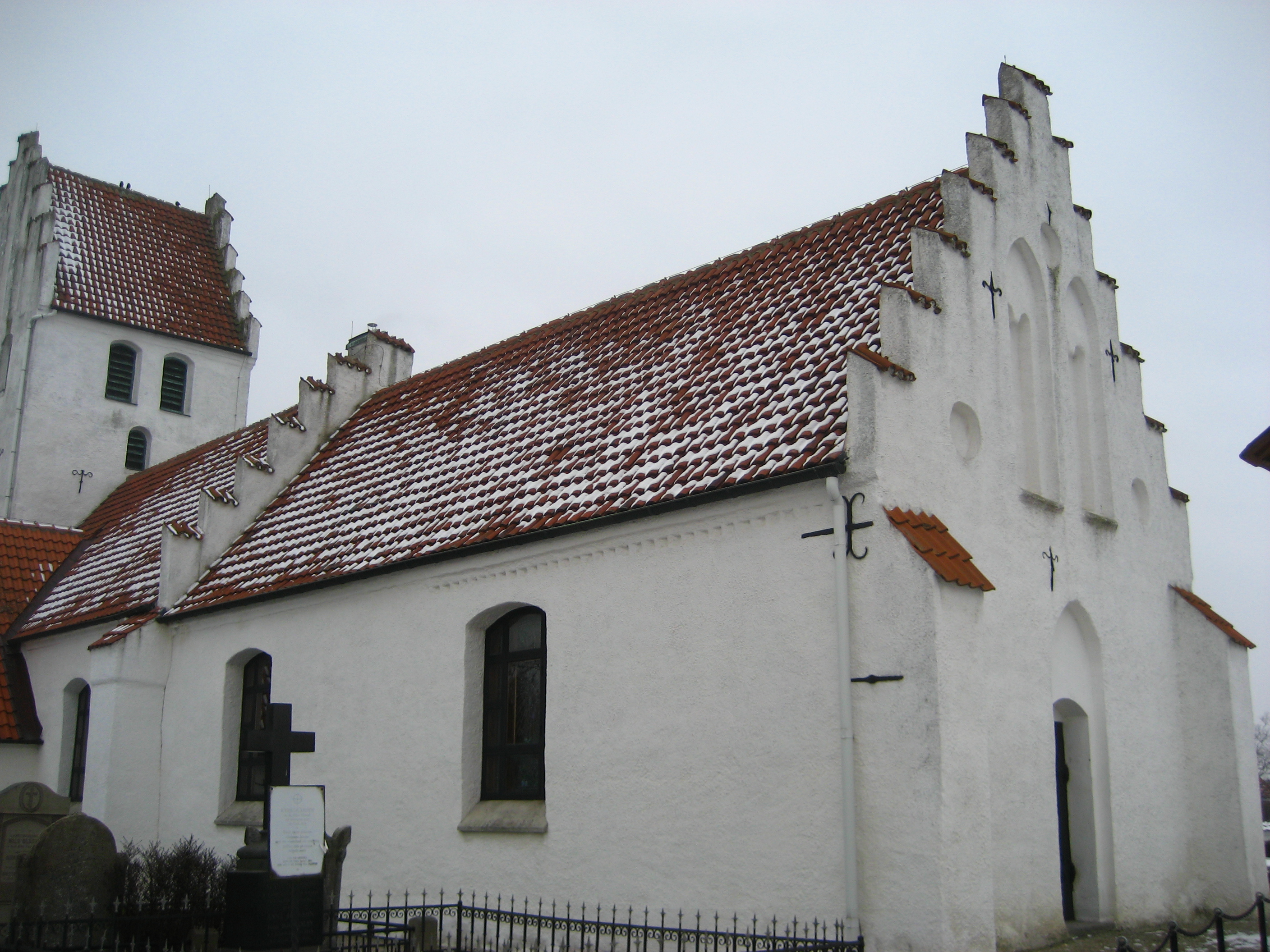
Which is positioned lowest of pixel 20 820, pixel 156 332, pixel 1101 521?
pixel 20 820

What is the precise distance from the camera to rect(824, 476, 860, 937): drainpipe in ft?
30.3

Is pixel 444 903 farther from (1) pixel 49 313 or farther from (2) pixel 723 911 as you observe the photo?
(1) pixel 49 313

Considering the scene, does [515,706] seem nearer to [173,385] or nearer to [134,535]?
[134,535]

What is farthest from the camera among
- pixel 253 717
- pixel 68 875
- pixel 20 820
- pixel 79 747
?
pixel 79 747

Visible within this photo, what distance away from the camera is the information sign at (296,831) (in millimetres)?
8148

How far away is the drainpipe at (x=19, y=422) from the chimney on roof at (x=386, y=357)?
8532 millimetres

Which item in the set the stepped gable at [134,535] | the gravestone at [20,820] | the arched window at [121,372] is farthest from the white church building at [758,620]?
the arched window at [121,372]

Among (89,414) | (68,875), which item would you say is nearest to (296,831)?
(68,875)

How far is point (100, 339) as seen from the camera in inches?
1034

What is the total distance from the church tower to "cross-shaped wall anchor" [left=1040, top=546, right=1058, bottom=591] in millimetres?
21266

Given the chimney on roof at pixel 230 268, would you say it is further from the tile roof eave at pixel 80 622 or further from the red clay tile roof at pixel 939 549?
the red clay tile roof at pixel 939 549

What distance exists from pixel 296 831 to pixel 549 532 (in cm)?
473

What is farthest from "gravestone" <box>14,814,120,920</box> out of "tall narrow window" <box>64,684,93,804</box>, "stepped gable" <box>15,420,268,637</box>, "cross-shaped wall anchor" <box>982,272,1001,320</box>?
"cross-shaped wall anchor" <box>982,272,1001,320</box>

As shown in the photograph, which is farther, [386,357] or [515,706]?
[386,357]
